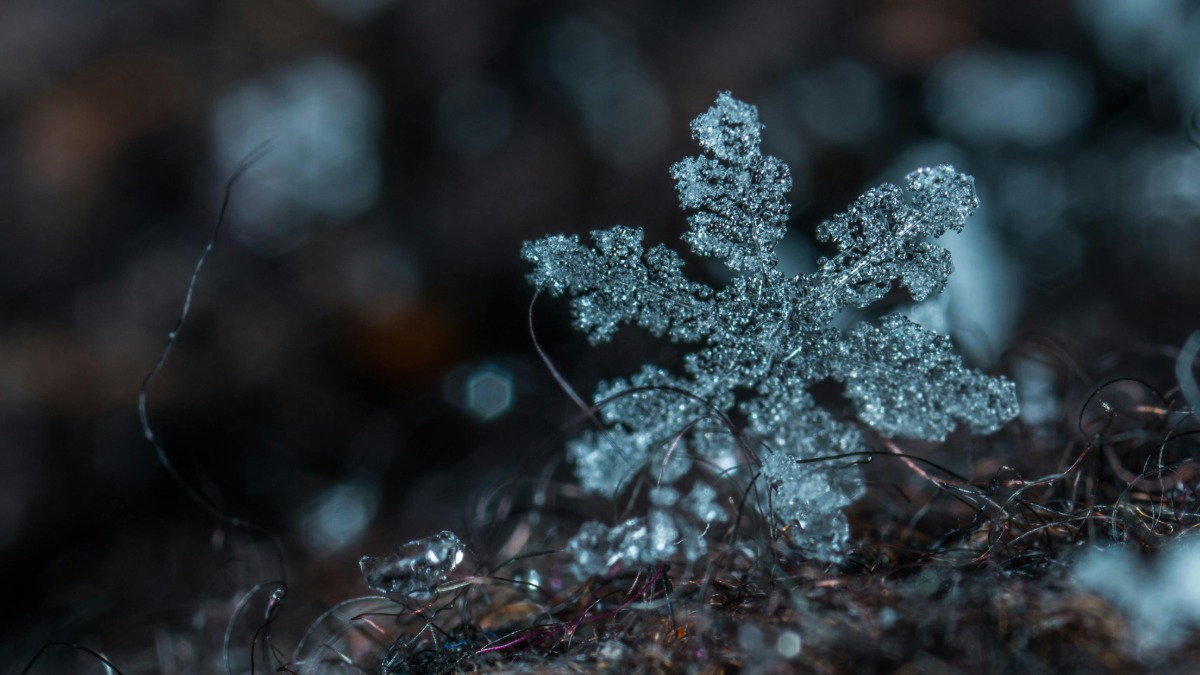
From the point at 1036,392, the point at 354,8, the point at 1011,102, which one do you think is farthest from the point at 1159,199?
the point at 354,8

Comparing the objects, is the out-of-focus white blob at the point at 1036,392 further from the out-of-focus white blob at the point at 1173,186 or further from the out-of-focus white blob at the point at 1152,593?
the out-of-focus white blob at the point at 1173,186

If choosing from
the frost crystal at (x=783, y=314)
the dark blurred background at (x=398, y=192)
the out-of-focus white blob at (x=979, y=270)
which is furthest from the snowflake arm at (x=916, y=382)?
the dark blurred background at (x=398, y=192)

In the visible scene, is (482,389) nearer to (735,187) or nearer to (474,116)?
(474,116)

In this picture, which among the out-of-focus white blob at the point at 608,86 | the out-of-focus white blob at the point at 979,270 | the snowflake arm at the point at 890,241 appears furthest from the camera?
the out-of-focus white blob at the point at 608,86

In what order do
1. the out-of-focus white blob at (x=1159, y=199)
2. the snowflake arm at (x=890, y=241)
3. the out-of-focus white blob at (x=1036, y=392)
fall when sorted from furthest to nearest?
the out-of-focus white blob at (x=1159, y=199) → the out-of-focus white blob at (x=1036, y=392) → the snowflake arm at (x=890, y=241)

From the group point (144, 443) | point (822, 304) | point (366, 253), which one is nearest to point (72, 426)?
point (144, 443)

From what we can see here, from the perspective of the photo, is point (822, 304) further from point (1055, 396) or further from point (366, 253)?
point (366, 253)
